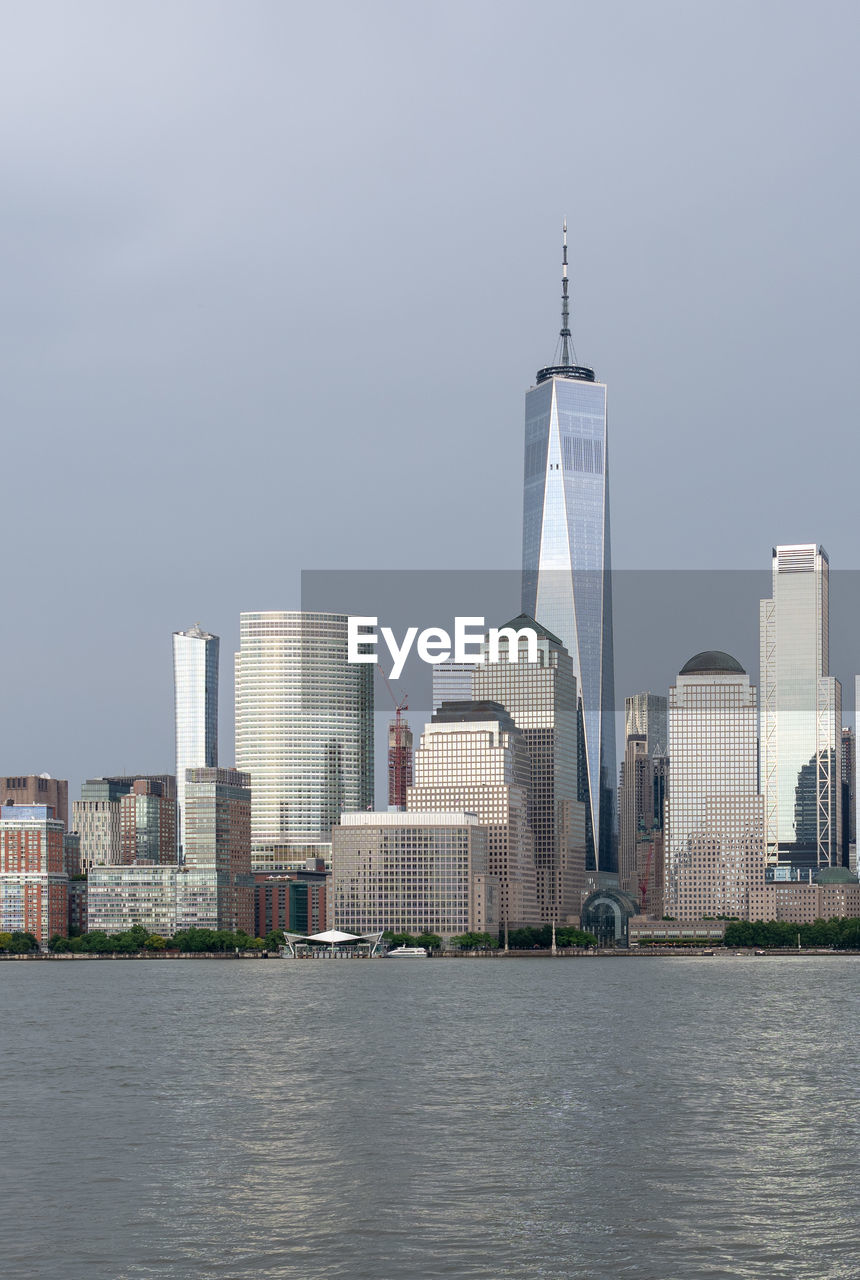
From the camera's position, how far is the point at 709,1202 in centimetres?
4684

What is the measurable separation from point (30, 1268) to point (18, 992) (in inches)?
5896

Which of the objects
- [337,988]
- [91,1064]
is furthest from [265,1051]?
[337,988]

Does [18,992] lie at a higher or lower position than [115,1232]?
lower

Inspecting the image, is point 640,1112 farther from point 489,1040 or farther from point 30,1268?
point 489,1040

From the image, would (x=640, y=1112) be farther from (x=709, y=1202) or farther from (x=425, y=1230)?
(x=425, y=1230)

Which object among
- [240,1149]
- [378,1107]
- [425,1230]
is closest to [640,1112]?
[378,1107]

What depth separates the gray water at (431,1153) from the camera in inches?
1624

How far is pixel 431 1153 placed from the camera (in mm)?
54938

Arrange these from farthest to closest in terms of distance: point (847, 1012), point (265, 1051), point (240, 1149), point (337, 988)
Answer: point (337, 988) → point (847, 1012) → point (265, 1051) → point (240, 1149)

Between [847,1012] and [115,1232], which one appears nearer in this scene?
[115,1232]

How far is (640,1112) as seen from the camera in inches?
2549

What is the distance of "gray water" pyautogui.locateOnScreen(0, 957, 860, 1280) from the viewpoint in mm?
41250

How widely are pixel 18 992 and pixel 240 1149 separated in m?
134

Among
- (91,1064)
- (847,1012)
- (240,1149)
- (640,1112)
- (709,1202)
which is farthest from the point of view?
(847,1012)
